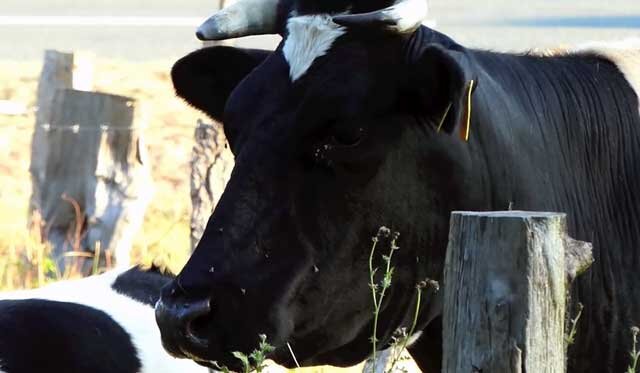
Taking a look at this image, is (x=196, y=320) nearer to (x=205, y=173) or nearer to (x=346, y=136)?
(x=346, y=136)

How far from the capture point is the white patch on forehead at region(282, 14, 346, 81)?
3609mm

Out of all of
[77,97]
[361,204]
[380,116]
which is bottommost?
[77,97]

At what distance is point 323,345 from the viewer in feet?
11.8

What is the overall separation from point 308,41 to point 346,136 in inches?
12.1

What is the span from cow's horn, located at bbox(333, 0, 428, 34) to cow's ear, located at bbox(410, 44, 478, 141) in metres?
0.11

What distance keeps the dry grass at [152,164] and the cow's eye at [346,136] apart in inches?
124

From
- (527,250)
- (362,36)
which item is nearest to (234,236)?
(362,36)

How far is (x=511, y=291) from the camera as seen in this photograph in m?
2.73

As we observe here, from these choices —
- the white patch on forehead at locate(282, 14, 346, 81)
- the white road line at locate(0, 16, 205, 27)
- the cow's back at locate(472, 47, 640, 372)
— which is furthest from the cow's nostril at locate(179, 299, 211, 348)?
the white road line at locate(0, 16, 205, 27)

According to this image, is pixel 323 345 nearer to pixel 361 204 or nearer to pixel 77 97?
pixel 361 204

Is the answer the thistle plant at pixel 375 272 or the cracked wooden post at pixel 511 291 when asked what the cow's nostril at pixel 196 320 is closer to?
the thistle plant at pixel 375 272

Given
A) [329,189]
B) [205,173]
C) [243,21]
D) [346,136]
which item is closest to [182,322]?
[329,189]

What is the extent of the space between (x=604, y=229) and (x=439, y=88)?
784mm

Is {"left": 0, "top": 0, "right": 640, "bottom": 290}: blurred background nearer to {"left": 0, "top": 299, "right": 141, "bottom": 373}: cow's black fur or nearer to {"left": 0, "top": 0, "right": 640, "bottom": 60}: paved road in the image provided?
{"left": 0, "top": 299, "right": 141, "bottom": 373}: cow's black fur
